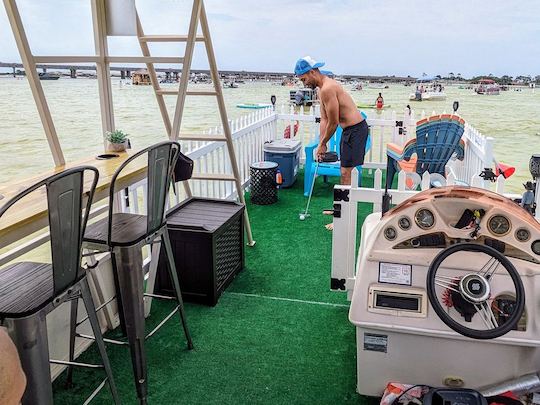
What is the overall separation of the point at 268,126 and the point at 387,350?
514 centimetres

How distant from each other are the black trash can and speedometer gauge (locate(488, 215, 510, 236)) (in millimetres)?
3522

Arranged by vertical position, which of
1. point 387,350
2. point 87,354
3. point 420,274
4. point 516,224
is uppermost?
point 516,224

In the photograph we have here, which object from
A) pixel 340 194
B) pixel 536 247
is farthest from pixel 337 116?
pixel 536 247

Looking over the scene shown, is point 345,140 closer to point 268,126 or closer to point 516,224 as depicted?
point 268,126

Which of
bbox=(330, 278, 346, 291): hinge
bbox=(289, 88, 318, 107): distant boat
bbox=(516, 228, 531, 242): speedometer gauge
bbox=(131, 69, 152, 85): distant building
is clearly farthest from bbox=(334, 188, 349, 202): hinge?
bbox=(289, 88, 318, 107): distant boat

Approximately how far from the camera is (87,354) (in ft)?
8.50

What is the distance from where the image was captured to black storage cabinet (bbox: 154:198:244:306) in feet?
9.89

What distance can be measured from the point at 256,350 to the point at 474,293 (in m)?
1.34

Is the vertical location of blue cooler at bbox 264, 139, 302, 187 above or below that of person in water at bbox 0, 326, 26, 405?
below

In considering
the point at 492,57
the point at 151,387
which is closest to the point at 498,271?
the point at 151,387

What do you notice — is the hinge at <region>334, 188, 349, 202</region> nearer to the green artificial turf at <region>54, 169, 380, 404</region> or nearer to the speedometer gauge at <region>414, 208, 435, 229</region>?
the green artificial turf at <region>54, 169, 380, 404</region>

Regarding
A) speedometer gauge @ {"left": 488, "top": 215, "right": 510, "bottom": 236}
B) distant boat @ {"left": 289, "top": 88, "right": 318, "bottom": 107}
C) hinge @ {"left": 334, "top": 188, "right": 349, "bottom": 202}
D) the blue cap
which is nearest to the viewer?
speedometer gauge @ {"left": 488, "top": 215, "right": 510, "bottom": 236}

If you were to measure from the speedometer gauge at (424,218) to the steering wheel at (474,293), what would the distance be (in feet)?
0.59

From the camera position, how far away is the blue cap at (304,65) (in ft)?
14.2
